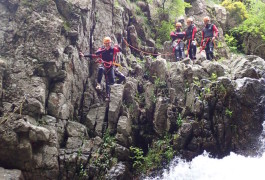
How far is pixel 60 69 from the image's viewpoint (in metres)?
12.2

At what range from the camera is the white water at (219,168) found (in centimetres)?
1091

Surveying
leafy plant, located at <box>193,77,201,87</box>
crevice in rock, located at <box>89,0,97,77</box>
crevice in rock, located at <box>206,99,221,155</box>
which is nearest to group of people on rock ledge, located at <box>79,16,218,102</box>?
crevice in rock, located at <box>89,0,97,77</box>

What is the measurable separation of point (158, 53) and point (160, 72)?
409 centimetres

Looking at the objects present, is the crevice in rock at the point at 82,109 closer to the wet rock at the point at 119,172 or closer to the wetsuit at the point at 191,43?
the wet rock at the point at 119,172

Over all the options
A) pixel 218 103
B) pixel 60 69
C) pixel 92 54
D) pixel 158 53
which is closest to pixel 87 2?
pixel 92 54

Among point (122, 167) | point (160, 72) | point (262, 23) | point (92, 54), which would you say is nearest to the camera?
point (122, 167)

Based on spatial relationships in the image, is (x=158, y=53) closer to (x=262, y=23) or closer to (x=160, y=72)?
(x=160, y=72)

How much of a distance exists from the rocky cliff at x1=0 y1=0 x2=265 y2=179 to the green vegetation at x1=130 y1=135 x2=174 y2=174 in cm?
24

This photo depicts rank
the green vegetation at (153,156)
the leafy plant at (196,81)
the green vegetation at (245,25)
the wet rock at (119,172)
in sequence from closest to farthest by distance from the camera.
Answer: the wet rock at (119,172)
the green vegetation at (153,156)
the leafy plant at (196,81)
the green vegetation at (245,25)

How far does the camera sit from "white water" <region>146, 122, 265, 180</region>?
35.8 feet

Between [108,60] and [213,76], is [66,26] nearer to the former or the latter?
[108,60]

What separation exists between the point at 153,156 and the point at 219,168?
2753mm

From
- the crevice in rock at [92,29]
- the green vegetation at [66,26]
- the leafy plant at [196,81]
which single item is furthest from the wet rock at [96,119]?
the leafy plant at [196,81]

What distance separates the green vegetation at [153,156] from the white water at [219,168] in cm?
41
